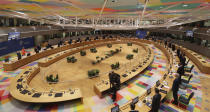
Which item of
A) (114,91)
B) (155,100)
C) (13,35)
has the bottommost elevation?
(114,91)

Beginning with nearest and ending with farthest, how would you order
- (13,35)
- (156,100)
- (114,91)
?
(156,100)
(114,91)
(13,35)

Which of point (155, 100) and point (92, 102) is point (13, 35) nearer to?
point (92, 102)

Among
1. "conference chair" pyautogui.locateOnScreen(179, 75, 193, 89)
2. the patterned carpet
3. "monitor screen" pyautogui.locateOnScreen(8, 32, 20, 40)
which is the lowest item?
the patterned carpet

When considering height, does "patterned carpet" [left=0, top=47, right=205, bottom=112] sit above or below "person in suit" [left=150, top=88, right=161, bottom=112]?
below

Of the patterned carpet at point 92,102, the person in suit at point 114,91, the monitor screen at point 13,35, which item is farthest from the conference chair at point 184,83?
the monitor screen at point 13,35

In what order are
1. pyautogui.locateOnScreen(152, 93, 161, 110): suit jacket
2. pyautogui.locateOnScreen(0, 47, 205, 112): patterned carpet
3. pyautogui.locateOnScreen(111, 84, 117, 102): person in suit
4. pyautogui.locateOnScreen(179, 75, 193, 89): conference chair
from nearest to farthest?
pyautogui.locateOnScreen(152, 93, 161, 110): suit jacket, pyautogui.locateOnScreen(0, 47, 205, 112): patterned carpet, pyautogui.locateOnScreen(111, 84, 117, 102): person in suit, pyautogui.locateOnScreen(179, 75, 193, 89): conference chair

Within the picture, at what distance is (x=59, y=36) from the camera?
83.0ft

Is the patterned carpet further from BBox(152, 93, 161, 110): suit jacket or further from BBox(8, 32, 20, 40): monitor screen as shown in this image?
BBox(8, 32, 20, 40): monitor screen

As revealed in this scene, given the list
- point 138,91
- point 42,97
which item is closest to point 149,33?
point 138,91

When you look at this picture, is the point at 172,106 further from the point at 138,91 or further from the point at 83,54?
the point at 83,54

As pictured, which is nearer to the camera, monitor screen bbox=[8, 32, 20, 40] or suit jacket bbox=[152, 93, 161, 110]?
suit jacket bbox=[152, 93, 161, 110]

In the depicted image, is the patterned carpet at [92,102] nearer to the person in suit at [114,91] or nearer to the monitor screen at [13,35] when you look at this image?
the person in suit at [114,91]

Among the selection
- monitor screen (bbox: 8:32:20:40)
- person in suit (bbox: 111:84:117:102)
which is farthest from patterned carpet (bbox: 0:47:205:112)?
monitor screen (bbox: 8:32:20:40)

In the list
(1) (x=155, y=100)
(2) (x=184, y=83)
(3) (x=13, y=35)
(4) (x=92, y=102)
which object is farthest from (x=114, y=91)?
(3) (x=13, y=35)
